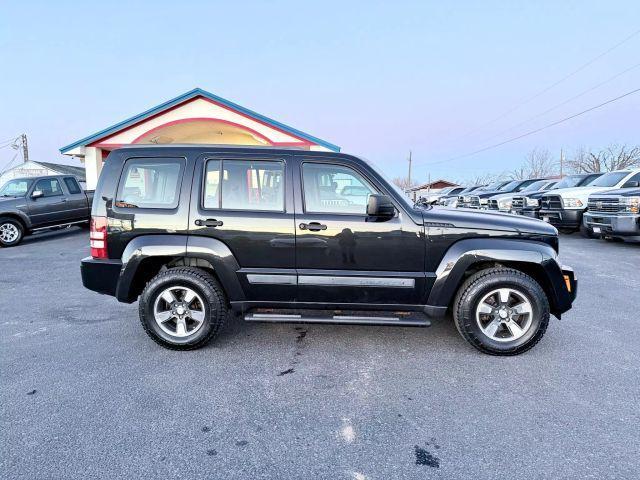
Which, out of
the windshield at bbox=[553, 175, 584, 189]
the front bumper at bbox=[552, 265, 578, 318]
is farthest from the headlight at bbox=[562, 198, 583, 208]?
the front bumper at bbox=[552, 265, 578, 318]

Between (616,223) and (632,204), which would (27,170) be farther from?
(632,204)

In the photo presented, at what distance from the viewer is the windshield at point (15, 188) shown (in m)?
A: 10.9

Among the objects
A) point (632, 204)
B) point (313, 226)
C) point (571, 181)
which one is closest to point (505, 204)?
point (571, 181)

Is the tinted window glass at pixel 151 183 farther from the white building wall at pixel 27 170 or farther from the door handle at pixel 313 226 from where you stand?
the white building wall at pixel 27 170

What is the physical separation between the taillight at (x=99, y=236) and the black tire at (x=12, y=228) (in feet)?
29.9

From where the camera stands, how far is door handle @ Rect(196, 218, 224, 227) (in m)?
3.72

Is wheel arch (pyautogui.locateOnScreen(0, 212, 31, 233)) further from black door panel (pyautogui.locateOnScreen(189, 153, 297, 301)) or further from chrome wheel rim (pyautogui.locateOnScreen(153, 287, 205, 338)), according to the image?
black door panel (pyautogui.locateOnScreen(189, 153, 297, 301))

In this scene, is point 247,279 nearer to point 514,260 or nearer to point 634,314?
point 514,260

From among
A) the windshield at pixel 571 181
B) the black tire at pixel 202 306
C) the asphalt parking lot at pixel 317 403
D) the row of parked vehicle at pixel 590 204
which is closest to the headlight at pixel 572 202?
the row of parked vehicle at pixel 590 204

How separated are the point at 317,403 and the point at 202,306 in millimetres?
1560

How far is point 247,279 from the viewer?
375cm

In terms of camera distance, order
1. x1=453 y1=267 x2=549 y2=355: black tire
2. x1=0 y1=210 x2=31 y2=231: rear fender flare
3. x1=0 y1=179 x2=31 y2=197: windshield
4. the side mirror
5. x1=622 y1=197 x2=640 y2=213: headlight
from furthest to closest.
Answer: x1=0 y1=179 x2=31 y2=197: windshield < x1=0 y1=210 x2=31 y2=231: rear fender flare < x1=622 y1=197 x2=640 y2=213: headlight < x1=453 y1=267 x2=549 y2=355: black tire < the side mirror

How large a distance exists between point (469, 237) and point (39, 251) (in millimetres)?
10675

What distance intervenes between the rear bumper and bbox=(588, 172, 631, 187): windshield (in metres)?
13.4
